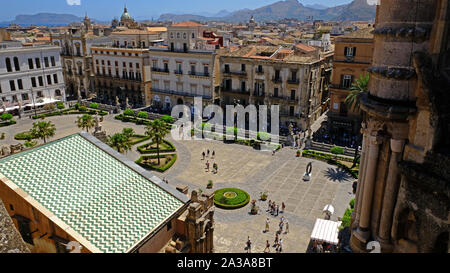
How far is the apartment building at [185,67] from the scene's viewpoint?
62469 mm

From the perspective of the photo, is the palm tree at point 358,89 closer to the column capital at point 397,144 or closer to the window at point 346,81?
the window at point 346,81

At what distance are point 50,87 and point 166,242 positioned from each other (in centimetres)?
6724

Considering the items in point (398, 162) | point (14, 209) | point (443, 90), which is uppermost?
point (443, 90)

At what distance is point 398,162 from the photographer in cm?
1171

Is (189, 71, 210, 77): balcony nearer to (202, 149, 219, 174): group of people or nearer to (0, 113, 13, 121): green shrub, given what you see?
(202, 149, 219, 174): group of people

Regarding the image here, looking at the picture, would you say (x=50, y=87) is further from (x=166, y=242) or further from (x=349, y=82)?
(x=166, y=242)

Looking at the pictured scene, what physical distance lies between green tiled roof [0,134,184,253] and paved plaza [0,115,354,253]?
13.9 m

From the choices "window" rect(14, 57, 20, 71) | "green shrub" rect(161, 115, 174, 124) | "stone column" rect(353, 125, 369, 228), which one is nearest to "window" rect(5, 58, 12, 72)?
"window" rect(14, 57, 20, 71)

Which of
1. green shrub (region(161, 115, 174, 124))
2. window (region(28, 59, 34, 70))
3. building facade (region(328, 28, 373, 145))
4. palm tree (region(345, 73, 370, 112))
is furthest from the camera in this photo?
window (region(28, 59, 34, 70))

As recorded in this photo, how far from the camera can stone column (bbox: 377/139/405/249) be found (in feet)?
38.6

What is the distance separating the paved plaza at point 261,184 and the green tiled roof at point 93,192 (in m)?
13.9

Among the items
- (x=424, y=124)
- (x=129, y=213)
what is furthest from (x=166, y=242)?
(x=424, y=124)

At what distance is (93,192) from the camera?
14.1 m

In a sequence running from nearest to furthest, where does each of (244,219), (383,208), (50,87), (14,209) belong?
(383,208)
(14,209)
(244,219)
(50,87)
